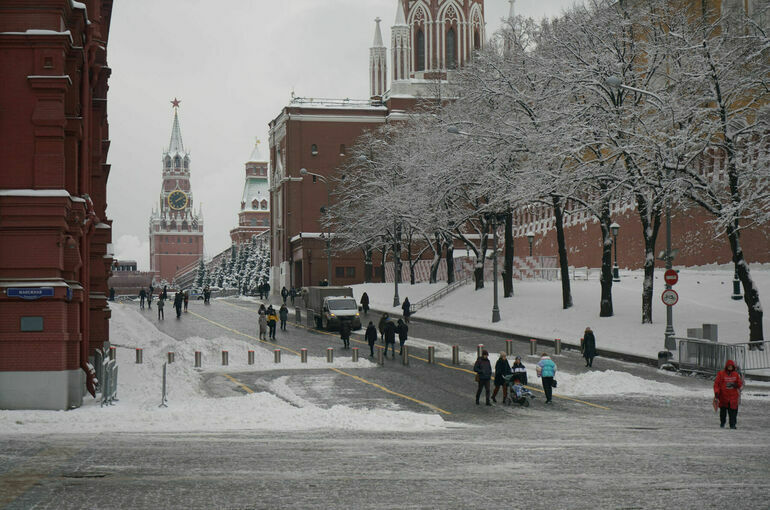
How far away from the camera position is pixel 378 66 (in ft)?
354

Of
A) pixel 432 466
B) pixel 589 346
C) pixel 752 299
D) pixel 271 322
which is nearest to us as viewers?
pixel 432 466

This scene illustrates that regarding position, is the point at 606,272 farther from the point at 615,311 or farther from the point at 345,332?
the point at 345,332

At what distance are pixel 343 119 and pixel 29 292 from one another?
73213mm

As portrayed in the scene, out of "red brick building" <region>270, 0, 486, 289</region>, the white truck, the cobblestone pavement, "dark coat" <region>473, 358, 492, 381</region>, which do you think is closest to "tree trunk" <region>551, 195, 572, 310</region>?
the white truck

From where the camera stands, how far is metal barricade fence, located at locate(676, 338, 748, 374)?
29453 mm

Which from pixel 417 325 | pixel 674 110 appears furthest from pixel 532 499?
pixel 417 325

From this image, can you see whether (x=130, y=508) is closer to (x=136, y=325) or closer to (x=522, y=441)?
(x=522, y=441)

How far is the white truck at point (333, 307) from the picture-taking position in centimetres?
4706

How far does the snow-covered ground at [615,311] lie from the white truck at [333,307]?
207 inches

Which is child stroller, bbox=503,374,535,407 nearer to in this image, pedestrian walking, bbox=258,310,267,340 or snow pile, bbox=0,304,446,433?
snow pile, bbox=0,304,446,433

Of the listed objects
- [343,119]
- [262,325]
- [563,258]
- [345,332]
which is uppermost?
[343,119]

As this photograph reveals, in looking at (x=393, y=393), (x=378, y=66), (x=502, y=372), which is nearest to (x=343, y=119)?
(x=378, y=66)

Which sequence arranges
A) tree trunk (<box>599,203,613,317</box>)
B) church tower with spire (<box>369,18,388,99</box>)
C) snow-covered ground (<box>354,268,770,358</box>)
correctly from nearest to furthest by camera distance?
snow-covered ground (<box>354,268,770,358</box>), tree trunk (<box>599,203,613,317</box>), church tower with spire (<box>369,18,388,99</box>)

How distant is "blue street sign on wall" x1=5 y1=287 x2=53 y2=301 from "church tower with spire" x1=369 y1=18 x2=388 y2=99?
87.5 metres
